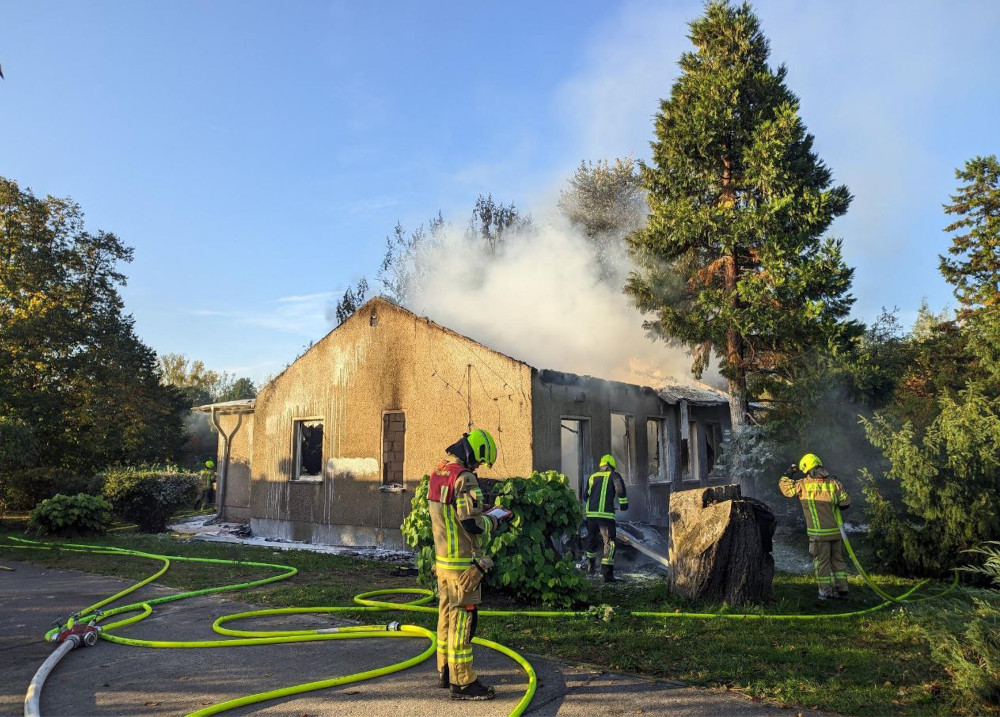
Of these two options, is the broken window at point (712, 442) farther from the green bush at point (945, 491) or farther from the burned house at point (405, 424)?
the green bush at point (945, 491)

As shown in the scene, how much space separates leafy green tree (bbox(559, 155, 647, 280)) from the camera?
33.3 m

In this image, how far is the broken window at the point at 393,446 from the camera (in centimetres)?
1327

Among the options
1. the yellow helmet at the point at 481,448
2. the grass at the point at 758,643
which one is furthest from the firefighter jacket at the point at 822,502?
the yellow helmet at the point at 481,448

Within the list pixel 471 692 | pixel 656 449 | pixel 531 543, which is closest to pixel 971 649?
pixel 471 692

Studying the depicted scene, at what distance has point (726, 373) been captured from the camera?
15.7m

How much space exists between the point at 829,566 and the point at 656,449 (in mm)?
7957

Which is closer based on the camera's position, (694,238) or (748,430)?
(748,430)

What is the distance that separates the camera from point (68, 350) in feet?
80.4

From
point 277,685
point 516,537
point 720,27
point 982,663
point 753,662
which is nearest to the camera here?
point 982,663

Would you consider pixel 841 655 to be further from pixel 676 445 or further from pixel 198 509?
pixel 198 509

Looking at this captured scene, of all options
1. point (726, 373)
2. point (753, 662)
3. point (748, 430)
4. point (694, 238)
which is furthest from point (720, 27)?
point (753, 662)

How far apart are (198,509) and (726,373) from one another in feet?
61.3

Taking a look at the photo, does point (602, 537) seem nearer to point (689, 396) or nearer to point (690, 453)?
point (689, 396)

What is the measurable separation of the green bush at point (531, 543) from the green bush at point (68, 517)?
9.14 metres
